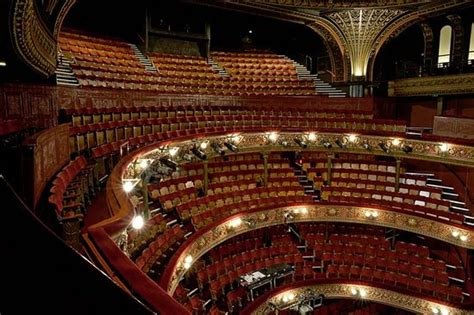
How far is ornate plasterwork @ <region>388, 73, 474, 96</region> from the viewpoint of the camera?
691 centimetres

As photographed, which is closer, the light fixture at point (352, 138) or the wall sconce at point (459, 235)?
the wall sconce at point (459, 235)

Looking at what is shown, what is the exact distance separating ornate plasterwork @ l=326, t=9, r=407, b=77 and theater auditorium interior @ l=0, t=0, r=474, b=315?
0.10 feet

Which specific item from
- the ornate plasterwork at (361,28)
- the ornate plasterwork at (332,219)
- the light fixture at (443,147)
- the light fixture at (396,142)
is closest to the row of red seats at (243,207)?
the ornate plasterwork at (332,219)

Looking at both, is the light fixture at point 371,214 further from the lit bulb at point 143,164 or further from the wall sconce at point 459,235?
the lit bulb at point 143,164

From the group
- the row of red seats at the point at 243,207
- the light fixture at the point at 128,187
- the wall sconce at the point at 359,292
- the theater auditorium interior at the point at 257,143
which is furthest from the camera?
the wall sconce at the point at 359,292

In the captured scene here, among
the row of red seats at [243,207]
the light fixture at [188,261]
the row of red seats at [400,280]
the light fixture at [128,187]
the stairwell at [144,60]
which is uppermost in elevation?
the stairwell at [144,60]

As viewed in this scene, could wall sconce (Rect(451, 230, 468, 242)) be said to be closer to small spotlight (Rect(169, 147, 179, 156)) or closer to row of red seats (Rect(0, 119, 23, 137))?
small spotlight (Rect(169, 147, 179, 156))

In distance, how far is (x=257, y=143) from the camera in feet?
21.7

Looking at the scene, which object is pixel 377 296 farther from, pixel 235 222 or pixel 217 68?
pixel 217 68

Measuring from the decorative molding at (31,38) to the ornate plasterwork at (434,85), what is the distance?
6.91 m

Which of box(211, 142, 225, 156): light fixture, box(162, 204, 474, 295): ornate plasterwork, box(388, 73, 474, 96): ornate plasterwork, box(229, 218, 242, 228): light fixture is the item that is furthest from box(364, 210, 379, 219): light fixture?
box(388, 73, 474, 96): ornate plasterwork

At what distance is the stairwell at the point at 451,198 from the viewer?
6.53m

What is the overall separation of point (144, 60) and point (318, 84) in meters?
4.28

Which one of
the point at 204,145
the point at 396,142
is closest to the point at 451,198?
the point at 396,142
